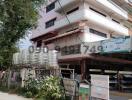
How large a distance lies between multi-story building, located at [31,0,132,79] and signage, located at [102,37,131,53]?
2.62m

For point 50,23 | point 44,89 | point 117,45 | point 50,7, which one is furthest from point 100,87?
point 50,7

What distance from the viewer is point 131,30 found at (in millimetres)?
39500

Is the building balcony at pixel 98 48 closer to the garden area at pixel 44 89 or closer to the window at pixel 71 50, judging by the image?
the window at pixel 71 50

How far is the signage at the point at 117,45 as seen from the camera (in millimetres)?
20297

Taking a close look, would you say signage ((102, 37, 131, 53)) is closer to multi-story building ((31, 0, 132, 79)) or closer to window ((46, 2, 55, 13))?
multi-story building ((31, 0, 132, 79))

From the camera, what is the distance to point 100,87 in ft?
39.3

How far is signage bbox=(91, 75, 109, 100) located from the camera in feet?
38.0

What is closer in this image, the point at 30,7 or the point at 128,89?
the point at 30,7

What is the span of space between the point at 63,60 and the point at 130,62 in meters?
7.47

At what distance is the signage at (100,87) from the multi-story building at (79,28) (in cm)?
1262

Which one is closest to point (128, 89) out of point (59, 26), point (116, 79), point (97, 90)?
point (116, 79)

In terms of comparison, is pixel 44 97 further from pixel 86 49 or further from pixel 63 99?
pixel 86 49

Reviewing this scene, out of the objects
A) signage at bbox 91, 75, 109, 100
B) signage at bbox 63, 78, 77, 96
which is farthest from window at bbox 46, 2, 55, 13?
signage at bbox 91, 75, 109, 100

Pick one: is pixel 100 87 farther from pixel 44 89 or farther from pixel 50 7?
pixel 50 7
